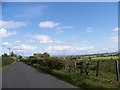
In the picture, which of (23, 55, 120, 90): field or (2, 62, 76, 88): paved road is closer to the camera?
(23, 55, 120, 90): field

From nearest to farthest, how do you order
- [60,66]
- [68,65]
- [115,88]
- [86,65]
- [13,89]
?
[115,88] < [13,89] < [86,65] < [68,65] < [60,66]

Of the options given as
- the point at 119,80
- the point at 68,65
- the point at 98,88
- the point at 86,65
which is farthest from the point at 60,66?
the point at 98,88

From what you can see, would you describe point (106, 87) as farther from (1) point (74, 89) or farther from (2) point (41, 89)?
(2) point (41, 89)

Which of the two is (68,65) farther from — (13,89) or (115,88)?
(115,88)

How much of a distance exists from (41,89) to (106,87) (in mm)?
3684

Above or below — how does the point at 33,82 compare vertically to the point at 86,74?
below

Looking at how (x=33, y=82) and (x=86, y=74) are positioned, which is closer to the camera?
(x=33, y=82)

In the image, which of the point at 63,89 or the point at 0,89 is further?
the point at 0,89

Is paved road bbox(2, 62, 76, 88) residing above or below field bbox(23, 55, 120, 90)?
below

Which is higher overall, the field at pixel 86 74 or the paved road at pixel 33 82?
the field at pixel 86 74

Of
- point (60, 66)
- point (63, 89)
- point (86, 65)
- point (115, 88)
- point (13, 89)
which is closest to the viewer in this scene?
point (115, 88)

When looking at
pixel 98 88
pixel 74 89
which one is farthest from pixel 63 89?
pixel 98 88

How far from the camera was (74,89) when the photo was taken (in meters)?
15.9

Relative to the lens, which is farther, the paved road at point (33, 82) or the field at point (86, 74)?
the paved road at point (33, 82)
